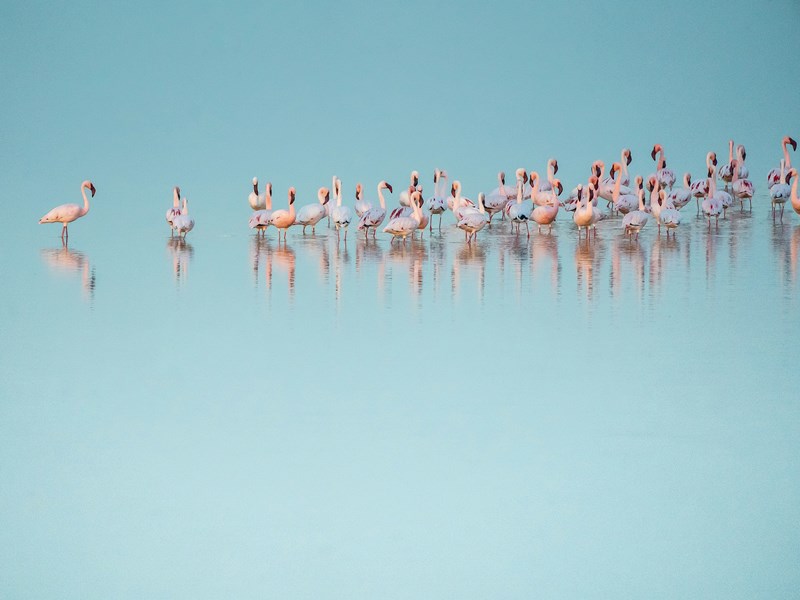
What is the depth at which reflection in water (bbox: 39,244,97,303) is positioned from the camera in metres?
10.6

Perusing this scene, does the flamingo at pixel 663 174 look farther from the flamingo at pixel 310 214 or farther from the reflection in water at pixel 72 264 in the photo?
the reflection in water at pixel 72 264

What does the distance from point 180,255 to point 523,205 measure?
3.73m

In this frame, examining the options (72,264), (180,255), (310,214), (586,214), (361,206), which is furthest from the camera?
(361,206)

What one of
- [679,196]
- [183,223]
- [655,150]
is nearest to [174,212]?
[183,223]

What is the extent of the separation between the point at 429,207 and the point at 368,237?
1083mm

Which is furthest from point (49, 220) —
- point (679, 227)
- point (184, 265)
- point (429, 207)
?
point (679, 227)

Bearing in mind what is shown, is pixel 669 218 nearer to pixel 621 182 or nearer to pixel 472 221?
pixel 472 221

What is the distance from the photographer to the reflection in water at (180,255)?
444 inches

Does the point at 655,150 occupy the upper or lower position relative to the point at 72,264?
upper

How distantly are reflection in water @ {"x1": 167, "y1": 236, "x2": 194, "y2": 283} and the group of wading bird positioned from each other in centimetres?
15

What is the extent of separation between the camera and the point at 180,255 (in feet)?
41.0

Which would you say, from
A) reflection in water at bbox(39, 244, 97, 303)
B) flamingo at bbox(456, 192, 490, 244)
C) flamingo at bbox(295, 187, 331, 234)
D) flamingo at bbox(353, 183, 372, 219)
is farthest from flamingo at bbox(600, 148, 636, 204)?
reflection in water at bbox(39, 244, 97, 303)

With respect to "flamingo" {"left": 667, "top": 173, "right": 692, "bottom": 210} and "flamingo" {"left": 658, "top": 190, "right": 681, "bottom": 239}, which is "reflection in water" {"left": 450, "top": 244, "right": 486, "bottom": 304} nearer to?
"flamingo" {"left": 658, "top": 190, "right": 681, "bottom": 239}

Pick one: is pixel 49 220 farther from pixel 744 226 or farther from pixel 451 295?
pixel 744 226
